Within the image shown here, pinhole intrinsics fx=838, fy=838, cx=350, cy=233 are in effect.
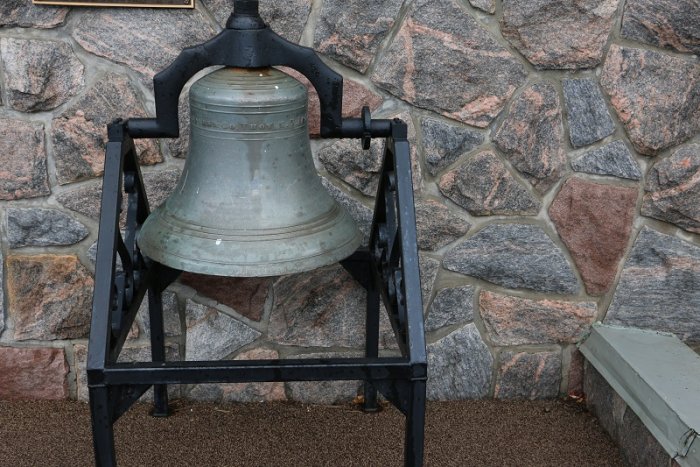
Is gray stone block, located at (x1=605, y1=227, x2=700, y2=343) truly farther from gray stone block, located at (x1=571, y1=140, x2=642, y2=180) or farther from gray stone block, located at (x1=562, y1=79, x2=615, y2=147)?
gray stone block, located at (x1=562, y1=79, x2=615, y2=147)

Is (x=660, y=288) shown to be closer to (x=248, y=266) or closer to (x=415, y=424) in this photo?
(x=415, y=424)

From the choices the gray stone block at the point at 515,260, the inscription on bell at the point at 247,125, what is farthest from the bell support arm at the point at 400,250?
the gray stone block at the point at 515,260

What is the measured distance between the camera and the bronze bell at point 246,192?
173 centimetres

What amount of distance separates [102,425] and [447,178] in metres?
1.17

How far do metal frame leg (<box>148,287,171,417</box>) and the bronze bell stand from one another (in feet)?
1.60

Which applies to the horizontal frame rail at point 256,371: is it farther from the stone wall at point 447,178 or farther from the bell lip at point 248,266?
the stone wall at point 447,178

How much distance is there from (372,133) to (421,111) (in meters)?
0.44

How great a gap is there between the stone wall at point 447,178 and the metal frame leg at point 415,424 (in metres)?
0.78

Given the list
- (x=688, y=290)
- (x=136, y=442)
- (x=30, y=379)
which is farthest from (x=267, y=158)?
(x=688, y=290)

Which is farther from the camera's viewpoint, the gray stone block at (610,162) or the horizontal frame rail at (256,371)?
the gray stone block at (610,162)

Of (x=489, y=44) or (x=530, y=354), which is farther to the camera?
(x=530, y=354)

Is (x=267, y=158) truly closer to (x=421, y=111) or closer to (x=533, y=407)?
(x=421, y=111)

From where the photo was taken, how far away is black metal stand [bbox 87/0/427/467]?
1.65 m

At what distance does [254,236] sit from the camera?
175 cm
